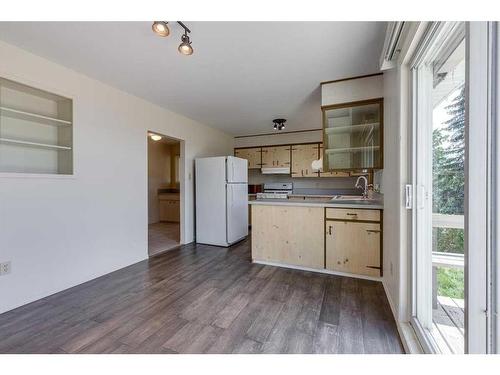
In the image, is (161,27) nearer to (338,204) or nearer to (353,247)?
(338,204)

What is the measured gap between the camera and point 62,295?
87.0 inches

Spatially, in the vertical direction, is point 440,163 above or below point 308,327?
above

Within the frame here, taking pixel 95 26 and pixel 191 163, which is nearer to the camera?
pixel 95 26

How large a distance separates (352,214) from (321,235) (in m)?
0.45

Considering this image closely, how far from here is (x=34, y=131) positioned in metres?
2.33

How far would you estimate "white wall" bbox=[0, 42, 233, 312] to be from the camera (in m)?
2.02

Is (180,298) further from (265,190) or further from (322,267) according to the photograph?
(265,190)

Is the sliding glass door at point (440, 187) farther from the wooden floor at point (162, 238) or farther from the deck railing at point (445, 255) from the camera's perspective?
the wooden floor at point (162, 238)

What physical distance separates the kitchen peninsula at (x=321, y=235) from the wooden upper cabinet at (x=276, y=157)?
264 centimetres

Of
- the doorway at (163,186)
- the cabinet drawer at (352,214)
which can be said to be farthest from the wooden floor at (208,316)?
the doorway at (163,186)

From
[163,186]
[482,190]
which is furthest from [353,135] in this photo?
[163,186]
